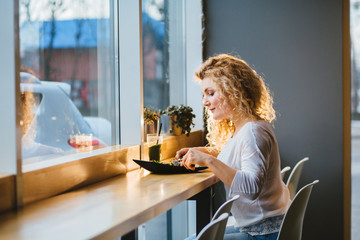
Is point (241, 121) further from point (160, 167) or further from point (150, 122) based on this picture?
point (150, 122)

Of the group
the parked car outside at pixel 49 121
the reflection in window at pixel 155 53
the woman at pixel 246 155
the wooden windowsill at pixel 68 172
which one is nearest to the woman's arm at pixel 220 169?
the woman at pixel 246 155

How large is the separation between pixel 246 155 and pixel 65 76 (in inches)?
37.3

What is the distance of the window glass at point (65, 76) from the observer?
1739 mm

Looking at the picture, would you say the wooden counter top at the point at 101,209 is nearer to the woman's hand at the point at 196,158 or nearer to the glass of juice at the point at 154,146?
the woman's hand at the point at 196,158

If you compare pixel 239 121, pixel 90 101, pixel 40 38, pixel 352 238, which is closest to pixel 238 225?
pixel 239 121

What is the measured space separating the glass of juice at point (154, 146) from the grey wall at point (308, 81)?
1.27 metres

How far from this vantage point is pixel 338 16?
3084 mm

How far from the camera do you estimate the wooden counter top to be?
3.85ft

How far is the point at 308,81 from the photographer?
3.19 metres

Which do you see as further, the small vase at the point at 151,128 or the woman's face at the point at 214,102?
the small vase at the point at 151,128

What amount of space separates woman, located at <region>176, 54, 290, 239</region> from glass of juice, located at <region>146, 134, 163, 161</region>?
335 mm

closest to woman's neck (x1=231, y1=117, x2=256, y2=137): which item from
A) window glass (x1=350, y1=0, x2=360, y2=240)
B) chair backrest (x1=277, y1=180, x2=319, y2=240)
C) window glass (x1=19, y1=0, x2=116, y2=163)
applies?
chair backrest (x1=277, y1=180, x2=319, y2=240)

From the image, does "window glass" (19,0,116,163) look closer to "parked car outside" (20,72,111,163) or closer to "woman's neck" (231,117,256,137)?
"parked car outside" (20,72,111,163)

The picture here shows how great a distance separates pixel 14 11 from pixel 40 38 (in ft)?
1.17
